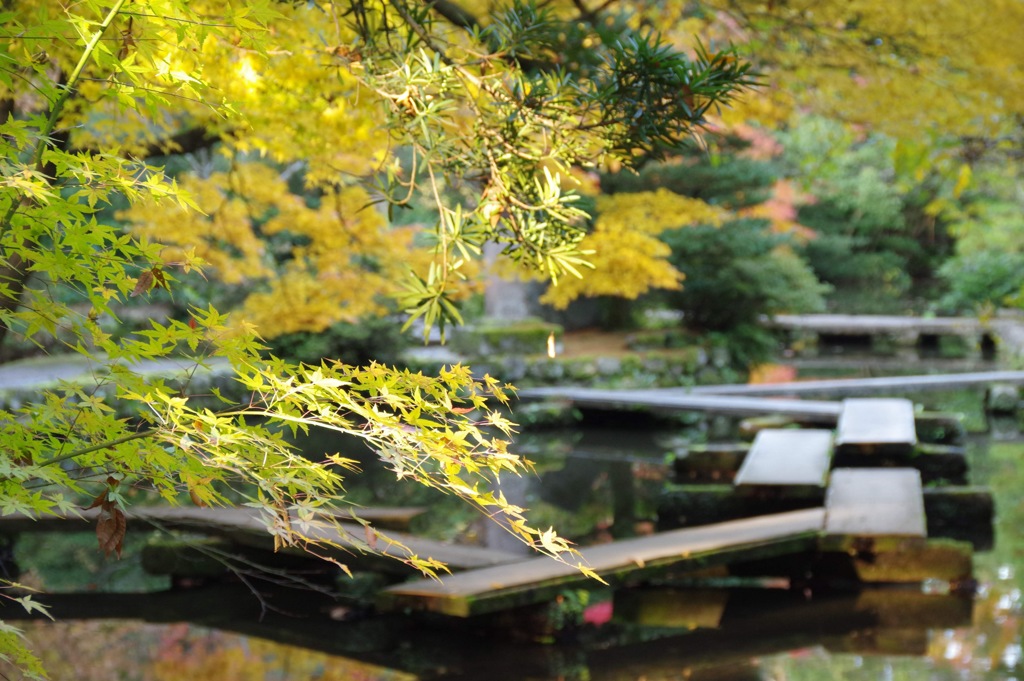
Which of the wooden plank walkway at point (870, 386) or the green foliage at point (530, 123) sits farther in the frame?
the wooden plank walkway at point (870, 386)

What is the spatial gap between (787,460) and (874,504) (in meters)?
1.13

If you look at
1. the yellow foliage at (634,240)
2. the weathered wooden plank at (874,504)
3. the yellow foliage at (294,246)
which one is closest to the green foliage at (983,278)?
the yellow foliage at (634,240)

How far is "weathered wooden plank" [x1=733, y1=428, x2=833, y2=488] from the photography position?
19.2ft

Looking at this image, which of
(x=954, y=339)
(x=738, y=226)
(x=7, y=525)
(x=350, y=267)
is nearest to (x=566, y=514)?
(x=350, y=267)

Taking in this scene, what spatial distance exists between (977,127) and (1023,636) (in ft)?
13.3

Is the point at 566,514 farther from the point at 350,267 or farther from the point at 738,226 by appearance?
the point at 738,226

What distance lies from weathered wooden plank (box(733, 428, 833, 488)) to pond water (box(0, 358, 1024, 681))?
98 cm

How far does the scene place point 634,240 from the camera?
10.0 m

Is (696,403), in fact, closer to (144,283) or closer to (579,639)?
(579,639)

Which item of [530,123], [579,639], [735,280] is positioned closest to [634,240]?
[735,280]

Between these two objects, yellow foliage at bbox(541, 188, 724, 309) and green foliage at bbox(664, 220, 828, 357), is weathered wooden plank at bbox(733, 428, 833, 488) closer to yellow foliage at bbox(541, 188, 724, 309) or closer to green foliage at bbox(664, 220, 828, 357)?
yellow foliage at bbox(541, 188, 724, 309)

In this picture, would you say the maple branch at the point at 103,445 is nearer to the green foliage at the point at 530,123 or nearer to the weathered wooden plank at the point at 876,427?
the green foliage at the point at 530,123

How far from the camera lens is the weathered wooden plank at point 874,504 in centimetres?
479

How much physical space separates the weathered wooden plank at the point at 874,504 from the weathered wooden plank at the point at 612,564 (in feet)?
0.40
